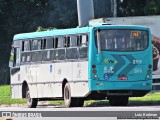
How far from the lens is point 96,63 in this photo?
76.5 feet

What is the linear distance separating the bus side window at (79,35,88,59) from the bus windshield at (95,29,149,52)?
0.60 m

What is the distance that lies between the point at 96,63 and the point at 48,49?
A: 297 cm

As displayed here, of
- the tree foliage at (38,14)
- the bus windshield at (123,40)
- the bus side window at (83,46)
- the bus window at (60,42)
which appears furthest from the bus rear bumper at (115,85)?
the tree foliage at (38,14)

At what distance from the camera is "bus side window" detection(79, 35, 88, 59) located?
23562 mm

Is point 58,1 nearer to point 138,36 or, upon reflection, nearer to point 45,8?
point 45,8

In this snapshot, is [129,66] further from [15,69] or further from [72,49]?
[15,69]

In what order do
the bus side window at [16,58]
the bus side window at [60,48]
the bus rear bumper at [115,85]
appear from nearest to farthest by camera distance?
the bus rear bumper at [115,85] → the bus side window at [60,48] → the bus side window at [16,58]

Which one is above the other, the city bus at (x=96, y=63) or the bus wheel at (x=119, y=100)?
the city bus at (x=96, y=63)

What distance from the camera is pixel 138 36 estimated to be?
78.7 feet

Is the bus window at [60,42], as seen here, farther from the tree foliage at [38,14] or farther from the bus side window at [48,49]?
the tree foliage at [38,14]

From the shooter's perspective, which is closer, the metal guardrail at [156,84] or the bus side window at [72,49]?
the bus side window at [72,49]

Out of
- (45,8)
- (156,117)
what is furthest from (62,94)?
(45,8)

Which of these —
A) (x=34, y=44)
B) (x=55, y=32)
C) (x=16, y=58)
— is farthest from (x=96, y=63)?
(x=16, y=58)

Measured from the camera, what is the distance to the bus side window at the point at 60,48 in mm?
24944
